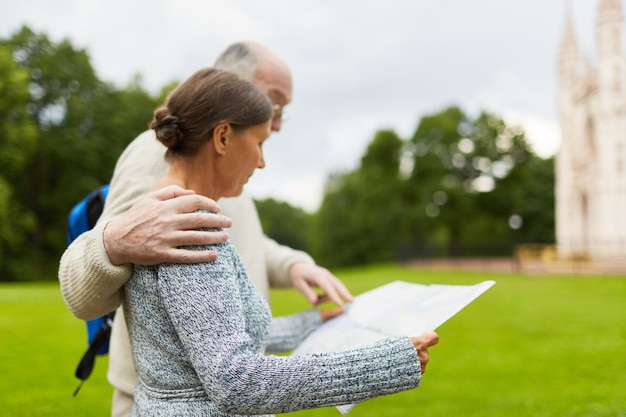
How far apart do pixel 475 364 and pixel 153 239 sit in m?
5.73

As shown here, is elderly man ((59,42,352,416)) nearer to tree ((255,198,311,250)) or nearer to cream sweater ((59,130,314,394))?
cream sweater ((59,130,314,394))

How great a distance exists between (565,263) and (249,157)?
16.5 metres

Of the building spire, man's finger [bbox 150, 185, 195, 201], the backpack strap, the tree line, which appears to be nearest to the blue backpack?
the backpack strap

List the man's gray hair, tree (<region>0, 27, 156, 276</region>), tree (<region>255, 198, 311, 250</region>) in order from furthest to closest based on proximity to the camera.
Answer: tree (<region>255, 198, 311, 250</region>)
tree (<region>0, 27, 156, 276</region>)
the man's gray hair

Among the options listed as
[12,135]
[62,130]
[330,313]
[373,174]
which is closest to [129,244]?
[330,313]

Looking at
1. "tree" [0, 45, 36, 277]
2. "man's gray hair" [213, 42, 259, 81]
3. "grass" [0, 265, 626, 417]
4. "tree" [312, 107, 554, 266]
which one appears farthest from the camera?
"tree" [312, 107, 554, 266]

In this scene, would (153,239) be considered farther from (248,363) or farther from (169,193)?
(248,363)

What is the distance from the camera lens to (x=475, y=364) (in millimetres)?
6180

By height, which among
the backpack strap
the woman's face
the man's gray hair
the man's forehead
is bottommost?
the backpack strap

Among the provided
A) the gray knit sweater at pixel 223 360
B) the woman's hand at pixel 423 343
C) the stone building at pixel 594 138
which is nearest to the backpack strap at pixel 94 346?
the gray knit sweater at pixel 223 360

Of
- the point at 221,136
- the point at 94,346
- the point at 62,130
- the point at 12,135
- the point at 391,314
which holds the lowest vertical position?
the point at 94,346

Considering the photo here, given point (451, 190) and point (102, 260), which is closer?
point (102, 260)

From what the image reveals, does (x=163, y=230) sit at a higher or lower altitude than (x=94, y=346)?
higher

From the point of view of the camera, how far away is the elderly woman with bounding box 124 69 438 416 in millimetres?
1055
